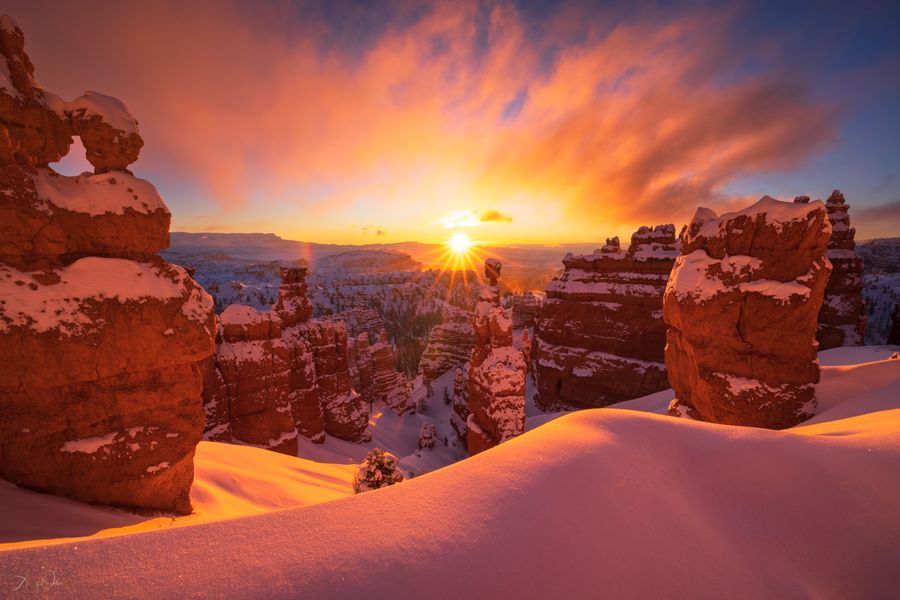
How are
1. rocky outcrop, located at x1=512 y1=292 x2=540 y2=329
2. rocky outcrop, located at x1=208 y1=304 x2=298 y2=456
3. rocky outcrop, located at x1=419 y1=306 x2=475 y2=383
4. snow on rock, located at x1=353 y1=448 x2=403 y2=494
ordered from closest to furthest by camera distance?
snow on rock, located at x1=353 y1=448 x2=403 y2=494 → rocky outcrop, located at x1=208 y1=304 x2=298 y2=456 → rocky outcrop, located at x1=419 y1=306 x2=475 y2=383 → rocky outcrop, located at x1=512 y1=292 x2=540 y2=329

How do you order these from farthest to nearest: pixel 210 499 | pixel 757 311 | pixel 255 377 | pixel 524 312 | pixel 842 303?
pixel 524 312
pixel 842 303
pixel 255 377
pixel 757 311
pixel 210 499

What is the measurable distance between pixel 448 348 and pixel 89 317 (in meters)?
34.4

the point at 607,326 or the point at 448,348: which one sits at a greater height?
the point at 607,326

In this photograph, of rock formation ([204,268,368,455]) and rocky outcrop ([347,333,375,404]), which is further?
rocky outcrop ([347,333,375,404])

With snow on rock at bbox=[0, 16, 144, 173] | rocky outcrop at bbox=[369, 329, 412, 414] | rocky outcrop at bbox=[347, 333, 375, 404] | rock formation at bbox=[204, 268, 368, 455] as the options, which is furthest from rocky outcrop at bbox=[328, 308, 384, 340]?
snow on rock at bbox=[0, 16, 144, 173]

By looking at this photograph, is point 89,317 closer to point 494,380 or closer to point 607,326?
point 494,380

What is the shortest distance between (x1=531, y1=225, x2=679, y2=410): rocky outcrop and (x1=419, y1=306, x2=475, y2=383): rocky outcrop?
41.4ft

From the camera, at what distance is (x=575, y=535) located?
6.61ft

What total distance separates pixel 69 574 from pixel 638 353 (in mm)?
24817

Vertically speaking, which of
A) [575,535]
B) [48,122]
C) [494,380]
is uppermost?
[48,122]

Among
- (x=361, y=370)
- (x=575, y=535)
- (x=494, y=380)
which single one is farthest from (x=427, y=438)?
(x=575, y=535)

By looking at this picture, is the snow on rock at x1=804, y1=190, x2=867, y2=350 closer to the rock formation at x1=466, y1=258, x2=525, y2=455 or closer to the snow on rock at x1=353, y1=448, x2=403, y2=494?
the rock formation at x1=466, y1=258, x2=525, y2=455

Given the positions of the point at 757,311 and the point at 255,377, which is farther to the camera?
the point at 255,377

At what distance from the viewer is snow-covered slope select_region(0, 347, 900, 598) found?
158cm
